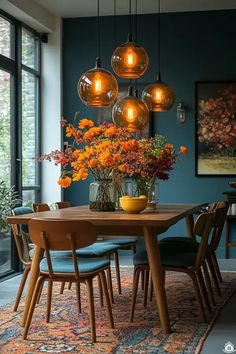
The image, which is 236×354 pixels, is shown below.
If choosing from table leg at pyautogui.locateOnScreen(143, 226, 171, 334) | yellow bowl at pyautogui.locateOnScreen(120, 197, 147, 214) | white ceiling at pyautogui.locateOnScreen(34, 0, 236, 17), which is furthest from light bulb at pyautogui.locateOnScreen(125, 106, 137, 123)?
white ceiling at pyautogui.locateOnScreen(34, 0, 236, 17)

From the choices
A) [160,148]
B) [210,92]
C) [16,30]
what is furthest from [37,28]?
[160,148]

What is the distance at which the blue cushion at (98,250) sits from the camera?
4.81m

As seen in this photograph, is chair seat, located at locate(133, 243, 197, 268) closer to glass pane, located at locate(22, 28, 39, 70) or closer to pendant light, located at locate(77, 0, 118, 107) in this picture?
pendant light, located at locate(77, 0, 118, 107)

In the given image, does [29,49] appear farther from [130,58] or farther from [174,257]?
[174,257]

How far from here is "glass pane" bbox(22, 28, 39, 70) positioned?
7688 millimetres

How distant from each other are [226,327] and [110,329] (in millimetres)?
795

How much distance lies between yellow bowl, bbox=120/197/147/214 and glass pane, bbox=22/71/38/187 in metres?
3.09

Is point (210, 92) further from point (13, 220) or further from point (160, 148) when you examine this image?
point (13, 220)

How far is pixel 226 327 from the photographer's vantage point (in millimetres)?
4383

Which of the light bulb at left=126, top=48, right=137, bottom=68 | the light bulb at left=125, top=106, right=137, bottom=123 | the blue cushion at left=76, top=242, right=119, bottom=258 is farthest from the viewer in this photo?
the light bulb at left=125, top=106, right=137, bottom=123

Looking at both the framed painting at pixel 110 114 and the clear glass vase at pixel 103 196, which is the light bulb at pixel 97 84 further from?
the framed painting at pixel 110 114

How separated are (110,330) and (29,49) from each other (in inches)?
180

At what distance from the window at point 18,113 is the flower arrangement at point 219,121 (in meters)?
2.08

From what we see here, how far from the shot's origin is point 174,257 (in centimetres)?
450
